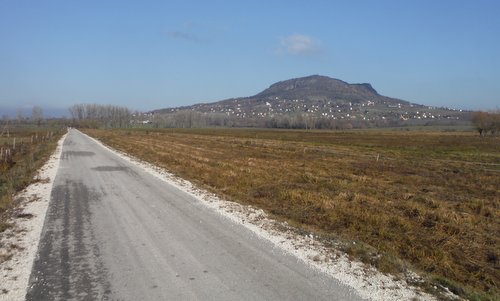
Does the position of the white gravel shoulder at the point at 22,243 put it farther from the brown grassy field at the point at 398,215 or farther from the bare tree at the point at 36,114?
the bare tree at the point at 36,114

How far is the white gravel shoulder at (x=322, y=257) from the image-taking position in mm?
6078

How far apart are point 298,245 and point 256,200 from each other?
5.25 m

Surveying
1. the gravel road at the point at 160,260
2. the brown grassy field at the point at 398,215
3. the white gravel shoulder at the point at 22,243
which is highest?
the white gravel shoulder at the point at 22,243

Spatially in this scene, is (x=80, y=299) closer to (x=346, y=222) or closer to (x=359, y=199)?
(x=346, y=222)

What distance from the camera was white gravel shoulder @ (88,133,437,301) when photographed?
6.08 m

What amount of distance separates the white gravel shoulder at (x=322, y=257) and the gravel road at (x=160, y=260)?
253 millimetres

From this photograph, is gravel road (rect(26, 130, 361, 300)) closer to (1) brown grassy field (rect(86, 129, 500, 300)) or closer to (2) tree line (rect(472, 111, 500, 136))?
(1) brown grassy field (rect(86, 129, 500, 300))

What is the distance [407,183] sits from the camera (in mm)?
19500

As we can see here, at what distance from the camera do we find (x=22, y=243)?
816cm

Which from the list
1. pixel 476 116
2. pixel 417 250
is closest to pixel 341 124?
pixel 476 116

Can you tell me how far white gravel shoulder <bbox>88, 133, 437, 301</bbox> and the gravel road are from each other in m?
0.25

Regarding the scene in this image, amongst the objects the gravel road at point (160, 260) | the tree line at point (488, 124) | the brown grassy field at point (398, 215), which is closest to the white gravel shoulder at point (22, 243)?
the gravel road at point (160, 260)

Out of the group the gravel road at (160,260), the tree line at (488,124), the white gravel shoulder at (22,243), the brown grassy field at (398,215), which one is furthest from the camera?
the tree line at (488,124)

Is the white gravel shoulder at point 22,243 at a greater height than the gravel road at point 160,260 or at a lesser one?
greater
